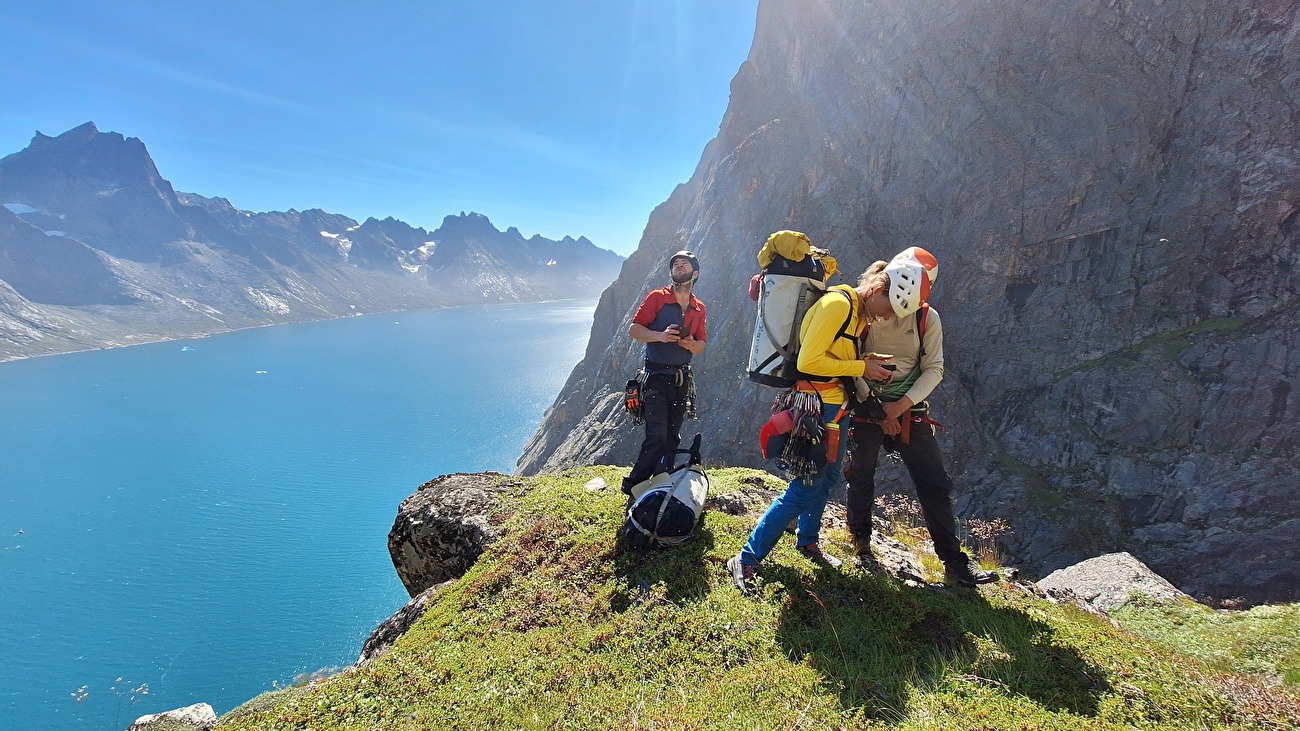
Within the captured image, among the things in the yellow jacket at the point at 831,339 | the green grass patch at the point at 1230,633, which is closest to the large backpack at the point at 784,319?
the yellow jacket at the point at 831,339

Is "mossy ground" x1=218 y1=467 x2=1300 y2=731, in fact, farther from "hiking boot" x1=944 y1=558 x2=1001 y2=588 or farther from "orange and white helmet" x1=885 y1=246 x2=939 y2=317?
"orange and white helmet" x1=885 y1=246 x2=939 y2=317

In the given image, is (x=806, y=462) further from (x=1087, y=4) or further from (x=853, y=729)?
(x=1087, y=4)

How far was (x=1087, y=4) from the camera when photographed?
204 ft

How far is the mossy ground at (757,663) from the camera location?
13.2 feet

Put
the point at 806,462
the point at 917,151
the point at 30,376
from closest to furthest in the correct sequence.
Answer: the point at 806,462, the point at 917,151, the point at 30,376

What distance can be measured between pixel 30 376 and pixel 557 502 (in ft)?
990

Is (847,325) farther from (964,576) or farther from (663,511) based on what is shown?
(663,511)

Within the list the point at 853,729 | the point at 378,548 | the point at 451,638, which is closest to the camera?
the point at 853,729

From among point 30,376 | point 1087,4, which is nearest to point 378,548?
point 1087,4

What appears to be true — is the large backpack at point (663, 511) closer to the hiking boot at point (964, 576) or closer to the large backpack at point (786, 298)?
the large backpack at point (786, 298)

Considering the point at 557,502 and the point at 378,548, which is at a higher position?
the point at 557,502

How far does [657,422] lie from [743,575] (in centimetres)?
264

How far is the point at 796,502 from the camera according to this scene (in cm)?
588

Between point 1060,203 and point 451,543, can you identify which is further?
point 1060,203
